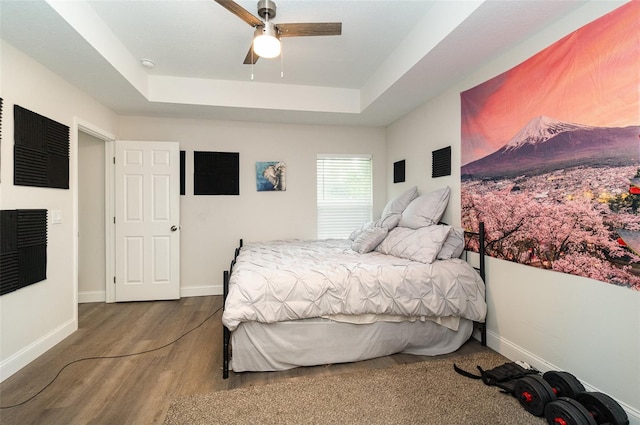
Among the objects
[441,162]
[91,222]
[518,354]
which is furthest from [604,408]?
[91,222]

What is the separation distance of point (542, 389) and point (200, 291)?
12.5ft

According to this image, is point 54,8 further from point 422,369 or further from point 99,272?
point 422,369

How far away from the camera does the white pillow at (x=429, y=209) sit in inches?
115

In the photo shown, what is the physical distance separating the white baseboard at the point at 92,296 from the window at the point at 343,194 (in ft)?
9.92

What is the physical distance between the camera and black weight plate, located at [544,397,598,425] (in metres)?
1.43

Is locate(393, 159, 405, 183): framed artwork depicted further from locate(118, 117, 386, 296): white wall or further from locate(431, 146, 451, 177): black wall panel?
locate(431, 146, 451, 177): black wall panel

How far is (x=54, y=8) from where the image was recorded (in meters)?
1.78

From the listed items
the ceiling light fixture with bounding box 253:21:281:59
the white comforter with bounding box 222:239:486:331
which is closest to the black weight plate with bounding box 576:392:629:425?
the white comforter with bounding box 222:239:486:331

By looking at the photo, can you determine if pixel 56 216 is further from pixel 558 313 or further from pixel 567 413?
pixel 558 313

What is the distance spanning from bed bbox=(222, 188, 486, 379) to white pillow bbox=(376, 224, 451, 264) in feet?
0.04

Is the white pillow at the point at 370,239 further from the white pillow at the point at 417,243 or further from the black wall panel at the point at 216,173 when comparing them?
the black wall panel at the point at 216,173

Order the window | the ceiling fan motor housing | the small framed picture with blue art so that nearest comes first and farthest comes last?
the ceiling fan motor housing < the small framed picture with blue art < the window

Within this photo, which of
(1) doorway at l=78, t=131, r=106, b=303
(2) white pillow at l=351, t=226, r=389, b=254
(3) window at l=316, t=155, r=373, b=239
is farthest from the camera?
(3) window at l=316, t=155, r=373, b=239

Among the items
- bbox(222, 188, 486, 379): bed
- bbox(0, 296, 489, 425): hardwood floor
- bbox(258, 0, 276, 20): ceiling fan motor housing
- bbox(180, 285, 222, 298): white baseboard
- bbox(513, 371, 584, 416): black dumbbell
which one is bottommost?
bbox(0, 296, 489, 425): hardwood floor
